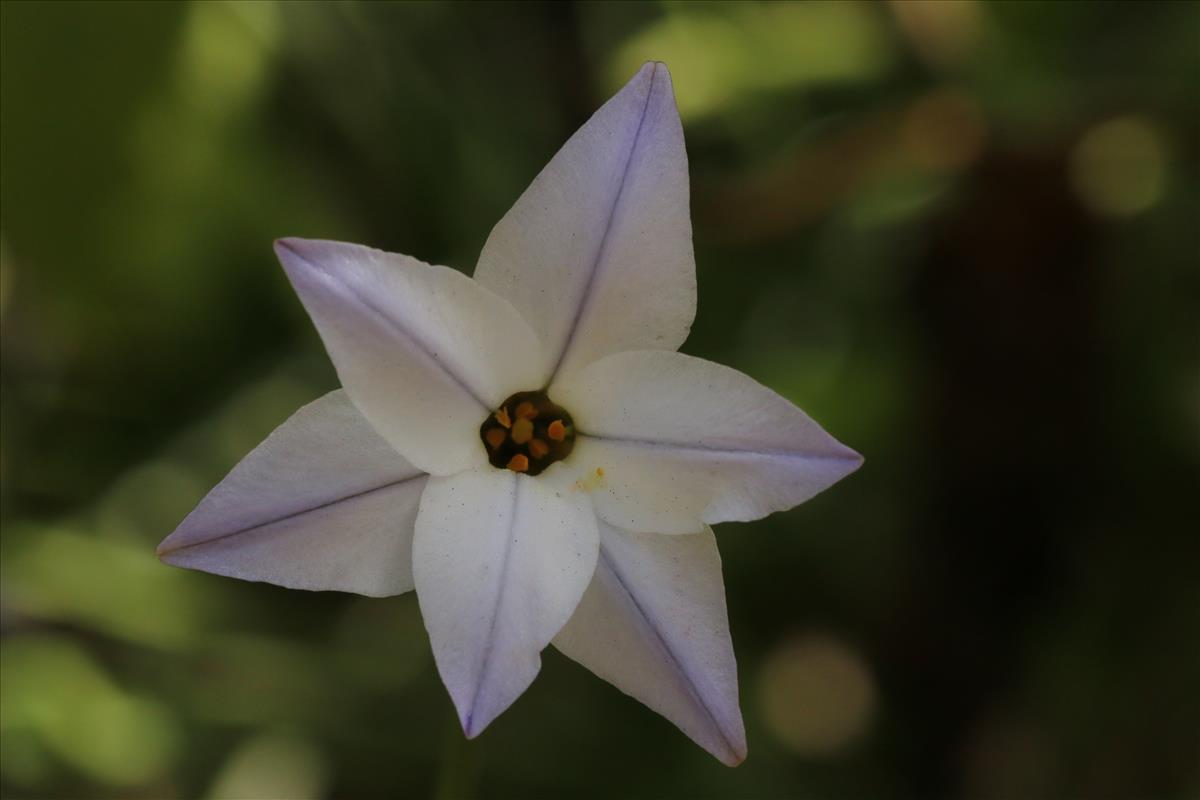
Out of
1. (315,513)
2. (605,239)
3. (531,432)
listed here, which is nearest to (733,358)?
(531,432)

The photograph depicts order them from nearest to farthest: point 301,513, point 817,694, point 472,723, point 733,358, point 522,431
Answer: point 472,723, point 301,513, point 522,431, point 733,358, point 817,694

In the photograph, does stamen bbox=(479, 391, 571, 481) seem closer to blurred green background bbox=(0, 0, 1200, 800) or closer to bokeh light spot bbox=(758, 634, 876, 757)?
blurred green background bbox=(0, 0, 1200, 800)

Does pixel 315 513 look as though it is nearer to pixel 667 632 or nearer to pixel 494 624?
pixel 494 624

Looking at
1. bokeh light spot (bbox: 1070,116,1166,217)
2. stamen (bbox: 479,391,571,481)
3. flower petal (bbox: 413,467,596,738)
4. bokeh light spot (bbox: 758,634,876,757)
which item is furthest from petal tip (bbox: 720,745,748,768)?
bokeh light spot (bbox: 1070,116,1166,217)

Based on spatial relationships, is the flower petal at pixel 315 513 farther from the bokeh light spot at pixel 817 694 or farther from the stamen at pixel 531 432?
the bokeh light spot at pixel 817 694

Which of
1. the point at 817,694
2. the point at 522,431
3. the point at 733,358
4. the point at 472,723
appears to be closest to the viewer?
the point at 472,723
